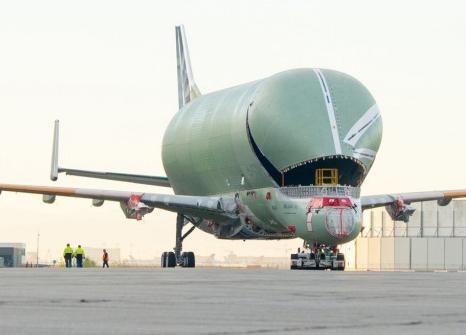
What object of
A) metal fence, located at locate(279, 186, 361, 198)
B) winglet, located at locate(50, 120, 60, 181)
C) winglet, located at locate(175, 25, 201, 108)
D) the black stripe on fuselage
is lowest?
metal fence, located at locate(279, 186, 361, 198)

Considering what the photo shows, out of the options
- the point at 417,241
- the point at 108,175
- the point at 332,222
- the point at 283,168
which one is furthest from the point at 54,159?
the point at 417,241

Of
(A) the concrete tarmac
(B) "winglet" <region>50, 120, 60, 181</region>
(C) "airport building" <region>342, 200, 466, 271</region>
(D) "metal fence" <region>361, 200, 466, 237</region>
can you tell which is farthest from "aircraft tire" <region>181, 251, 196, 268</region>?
(D) "metal fence" <region>361, 200, 466, 237</region>

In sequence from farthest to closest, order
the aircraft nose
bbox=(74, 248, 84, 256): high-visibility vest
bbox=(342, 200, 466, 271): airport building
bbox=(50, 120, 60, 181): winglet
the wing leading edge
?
1. bbox=(342, 200, 466, 271): airport building
2. bbox=(74, 248, 84, 256): high-visibility vest
3. bbox=(50, 120, 60, 181): winglet
4. the wing leading edge
5. the aircraft nose

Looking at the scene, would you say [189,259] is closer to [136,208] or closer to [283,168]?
[136,208]

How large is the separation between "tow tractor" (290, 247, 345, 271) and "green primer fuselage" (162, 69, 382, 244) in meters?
0.73

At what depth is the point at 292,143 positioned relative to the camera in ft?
143

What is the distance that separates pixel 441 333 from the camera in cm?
973

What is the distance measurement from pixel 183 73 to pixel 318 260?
25.7m

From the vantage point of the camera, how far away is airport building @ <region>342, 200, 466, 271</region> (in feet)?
317

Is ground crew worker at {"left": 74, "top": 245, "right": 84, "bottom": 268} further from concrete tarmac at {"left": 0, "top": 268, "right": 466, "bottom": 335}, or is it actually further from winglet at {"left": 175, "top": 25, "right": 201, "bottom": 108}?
concrete tarmac at {"left": 0, "top": 268, "right": 466, "bottom": 335}

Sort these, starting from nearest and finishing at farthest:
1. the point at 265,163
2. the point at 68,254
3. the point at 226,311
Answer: the point at 226,311 < the point at 265,163 < the point at 68,254

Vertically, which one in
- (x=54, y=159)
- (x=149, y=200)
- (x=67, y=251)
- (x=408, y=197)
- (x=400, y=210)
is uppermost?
(x=54, y=159)

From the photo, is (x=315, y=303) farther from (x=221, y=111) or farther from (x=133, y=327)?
(x=221, y=111)

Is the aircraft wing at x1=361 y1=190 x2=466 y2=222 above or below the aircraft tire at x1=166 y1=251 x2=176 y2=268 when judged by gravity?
above
